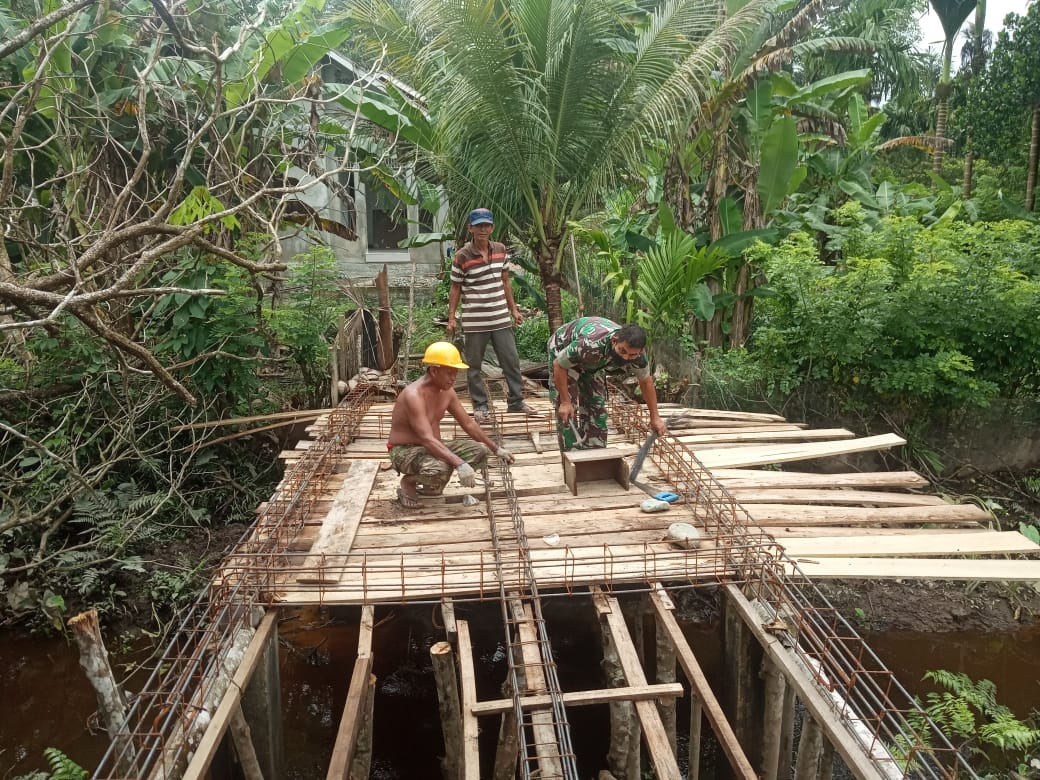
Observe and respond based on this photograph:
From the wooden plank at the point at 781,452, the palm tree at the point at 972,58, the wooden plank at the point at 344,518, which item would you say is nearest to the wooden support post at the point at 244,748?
the wooden plank at the point at 344,518

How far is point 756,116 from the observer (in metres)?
8.17

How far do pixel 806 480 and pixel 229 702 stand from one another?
4137mm

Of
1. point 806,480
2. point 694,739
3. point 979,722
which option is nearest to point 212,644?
point 694,739

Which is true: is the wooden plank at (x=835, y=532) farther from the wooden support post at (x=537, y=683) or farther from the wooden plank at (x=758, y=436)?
the wooden support post at (x=537, y=683)

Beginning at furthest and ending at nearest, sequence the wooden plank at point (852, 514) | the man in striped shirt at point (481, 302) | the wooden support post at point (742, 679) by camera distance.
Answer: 1. the man in striped shirt at point (481, 302)
2. the wooden plank at point (852, 514)
3. the wooden support post at point (742, 679)

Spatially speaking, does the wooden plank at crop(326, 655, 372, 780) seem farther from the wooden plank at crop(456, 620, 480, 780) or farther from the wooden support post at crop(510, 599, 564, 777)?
the wooden support post at crop(510, 599, 564, 777)

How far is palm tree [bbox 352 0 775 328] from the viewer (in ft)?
21.0

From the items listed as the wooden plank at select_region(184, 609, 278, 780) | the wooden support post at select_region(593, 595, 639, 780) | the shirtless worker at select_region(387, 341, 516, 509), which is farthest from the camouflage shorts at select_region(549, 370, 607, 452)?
the wooden plank at select_region(184, 609, 278, 780)

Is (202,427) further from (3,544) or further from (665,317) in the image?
(665,317)

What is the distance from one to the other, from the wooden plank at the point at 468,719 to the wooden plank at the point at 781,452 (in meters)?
2.81

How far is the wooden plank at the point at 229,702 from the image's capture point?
262cm

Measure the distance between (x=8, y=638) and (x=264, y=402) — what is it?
302 cm

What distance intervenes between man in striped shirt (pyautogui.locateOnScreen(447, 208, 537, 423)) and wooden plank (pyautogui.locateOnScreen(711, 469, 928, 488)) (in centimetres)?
211

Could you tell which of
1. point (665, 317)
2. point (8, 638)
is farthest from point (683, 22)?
point (8, 638)
